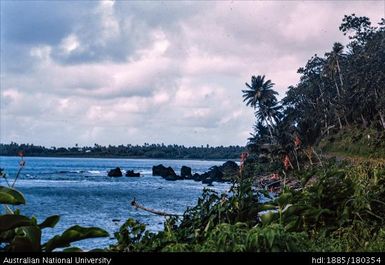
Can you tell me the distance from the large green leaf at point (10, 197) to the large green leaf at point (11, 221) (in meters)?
0.28

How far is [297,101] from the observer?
232 feet

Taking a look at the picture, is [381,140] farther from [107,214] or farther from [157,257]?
[157,257]

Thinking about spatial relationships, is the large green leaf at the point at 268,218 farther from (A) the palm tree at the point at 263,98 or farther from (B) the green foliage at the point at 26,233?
(A) the palm tree at the point at 263,98

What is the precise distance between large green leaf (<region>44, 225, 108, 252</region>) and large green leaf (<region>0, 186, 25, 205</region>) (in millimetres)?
443

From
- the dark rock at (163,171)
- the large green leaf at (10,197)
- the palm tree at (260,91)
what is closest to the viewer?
the large green leaf at (10,197)

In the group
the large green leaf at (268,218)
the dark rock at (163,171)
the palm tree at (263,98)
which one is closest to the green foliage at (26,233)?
the large green leaf at (268,218)

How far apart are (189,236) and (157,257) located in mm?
1349

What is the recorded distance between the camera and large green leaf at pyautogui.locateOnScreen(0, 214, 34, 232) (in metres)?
3.69

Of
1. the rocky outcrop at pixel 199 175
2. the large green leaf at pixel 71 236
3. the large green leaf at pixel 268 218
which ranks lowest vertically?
the rocky outcrop at pixel 199 175

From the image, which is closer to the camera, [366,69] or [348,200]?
[348,200]

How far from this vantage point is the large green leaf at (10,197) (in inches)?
157

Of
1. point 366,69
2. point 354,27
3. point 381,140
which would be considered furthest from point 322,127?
point 381,140

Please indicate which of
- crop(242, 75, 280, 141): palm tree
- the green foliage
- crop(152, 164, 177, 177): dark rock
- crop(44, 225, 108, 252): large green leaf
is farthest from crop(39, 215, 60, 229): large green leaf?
crop(152, 164, 177, 177): dark rock

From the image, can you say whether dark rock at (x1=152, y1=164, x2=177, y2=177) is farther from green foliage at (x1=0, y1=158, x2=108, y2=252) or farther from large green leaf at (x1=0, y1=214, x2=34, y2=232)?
large green leaf at (x1=0, y1=214, x2=34, y2=232)
